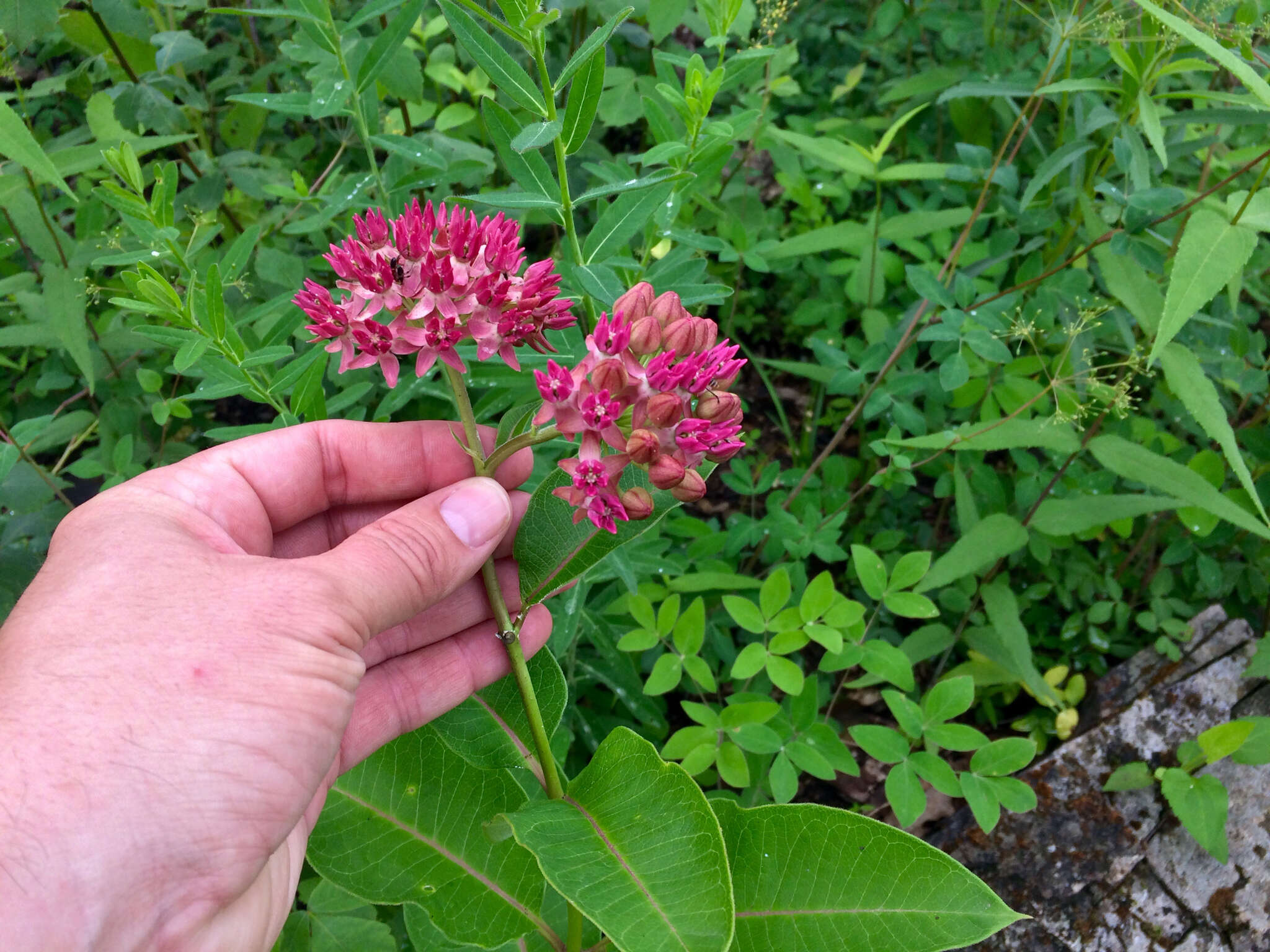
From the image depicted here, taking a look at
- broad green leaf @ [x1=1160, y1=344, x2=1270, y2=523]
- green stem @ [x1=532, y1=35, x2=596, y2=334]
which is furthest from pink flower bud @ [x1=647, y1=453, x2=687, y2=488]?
broad green leaf @ [x1=1160, y1=344, x2=1270, y2=523]

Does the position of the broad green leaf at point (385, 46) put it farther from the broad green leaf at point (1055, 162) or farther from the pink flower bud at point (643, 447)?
the broad green leaf at point (1055, 162)

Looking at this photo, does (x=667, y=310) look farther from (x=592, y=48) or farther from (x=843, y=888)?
(x=843, y=888)

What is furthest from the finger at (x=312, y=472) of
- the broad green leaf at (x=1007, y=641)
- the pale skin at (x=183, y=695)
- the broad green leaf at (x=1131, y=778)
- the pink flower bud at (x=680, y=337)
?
the broad green leaf at (x=1131, y=778)

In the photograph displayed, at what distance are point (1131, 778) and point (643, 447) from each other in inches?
76.4

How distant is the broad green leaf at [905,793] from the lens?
209 cm

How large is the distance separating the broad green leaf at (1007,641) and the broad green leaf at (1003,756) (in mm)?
394

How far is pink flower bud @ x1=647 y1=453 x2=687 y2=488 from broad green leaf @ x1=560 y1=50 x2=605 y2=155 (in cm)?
62

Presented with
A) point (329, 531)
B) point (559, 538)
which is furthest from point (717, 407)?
point (329, 531)

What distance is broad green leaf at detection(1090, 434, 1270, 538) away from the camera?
2.15 m

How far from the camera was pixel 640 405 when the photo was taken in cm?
144

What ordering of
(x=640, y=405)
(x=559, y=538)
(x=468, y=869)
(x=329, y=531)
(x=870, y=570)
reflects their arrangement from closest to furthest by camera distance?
1. (x=640, y=405)
2. (x=559, y=538)
3. (x=468, y=869)
4. (x=329, y=531)
5. (x=870, y=570)

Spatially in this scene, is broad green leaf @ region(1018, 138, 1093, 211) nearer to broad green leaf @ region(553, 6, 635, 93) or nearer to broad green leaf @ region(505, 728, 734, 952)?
broad green leaf @ region(553, 6, 635, 93)

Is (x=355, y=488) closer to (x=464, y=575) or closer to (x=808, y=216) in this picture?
(x=464, y=575)

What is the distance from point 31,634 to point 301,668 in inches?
17.0
